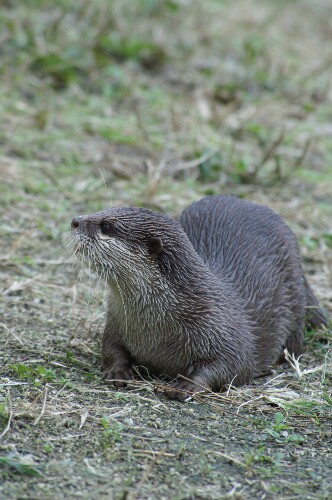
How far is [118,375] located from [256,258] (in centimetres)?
87

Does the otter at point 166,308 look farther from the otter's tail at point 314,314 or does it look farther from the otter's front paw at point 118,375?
the otter's tail at point 314,314

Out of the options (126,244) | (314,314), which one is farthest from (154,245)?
(314,314)

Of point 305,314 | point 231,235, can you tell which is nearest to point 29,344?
point 231,235

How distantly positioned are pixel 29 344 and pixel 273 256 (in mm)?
1117

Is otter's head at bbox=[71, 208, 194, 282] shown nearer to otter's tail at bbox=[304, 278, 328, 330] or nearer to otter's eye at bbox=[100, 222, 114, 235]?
otter's eye at bbox=[100, 222, 114, 235]

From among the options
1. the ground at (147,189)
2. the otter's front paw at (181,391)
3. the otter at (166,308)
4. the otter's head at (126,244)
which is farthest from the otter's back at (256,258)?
the otter's front paw at (181,391)

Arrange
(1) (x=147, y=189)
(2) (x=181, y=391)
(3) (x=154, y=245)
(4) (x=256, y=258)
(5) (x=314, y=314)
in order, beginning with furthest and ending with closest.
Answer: (1) (x=147, y=189) < (5) (x=314, y=314) < (4) (x=256, y=258) < (3) (x=154, y=245) < (2) (x=181, y=391)

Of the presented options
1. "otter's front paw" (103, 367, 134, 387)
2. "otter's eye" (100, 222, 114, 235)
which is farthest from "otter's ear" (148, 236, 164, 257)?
"otter's front paw" (103, 367, 134, 387)

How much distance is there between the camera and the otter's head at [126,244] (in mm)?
3379

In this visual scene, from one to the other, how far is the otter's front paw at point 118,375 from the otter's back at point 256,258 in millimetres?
609

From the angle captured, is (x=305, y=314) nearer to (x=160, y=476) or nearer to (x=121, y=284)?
(x=121, y=284)

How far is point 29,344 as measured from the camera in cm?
364

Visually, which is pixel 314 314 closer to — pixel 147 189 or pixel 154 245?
pixel 154 245

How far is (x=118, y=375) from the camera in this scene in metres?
3.41
